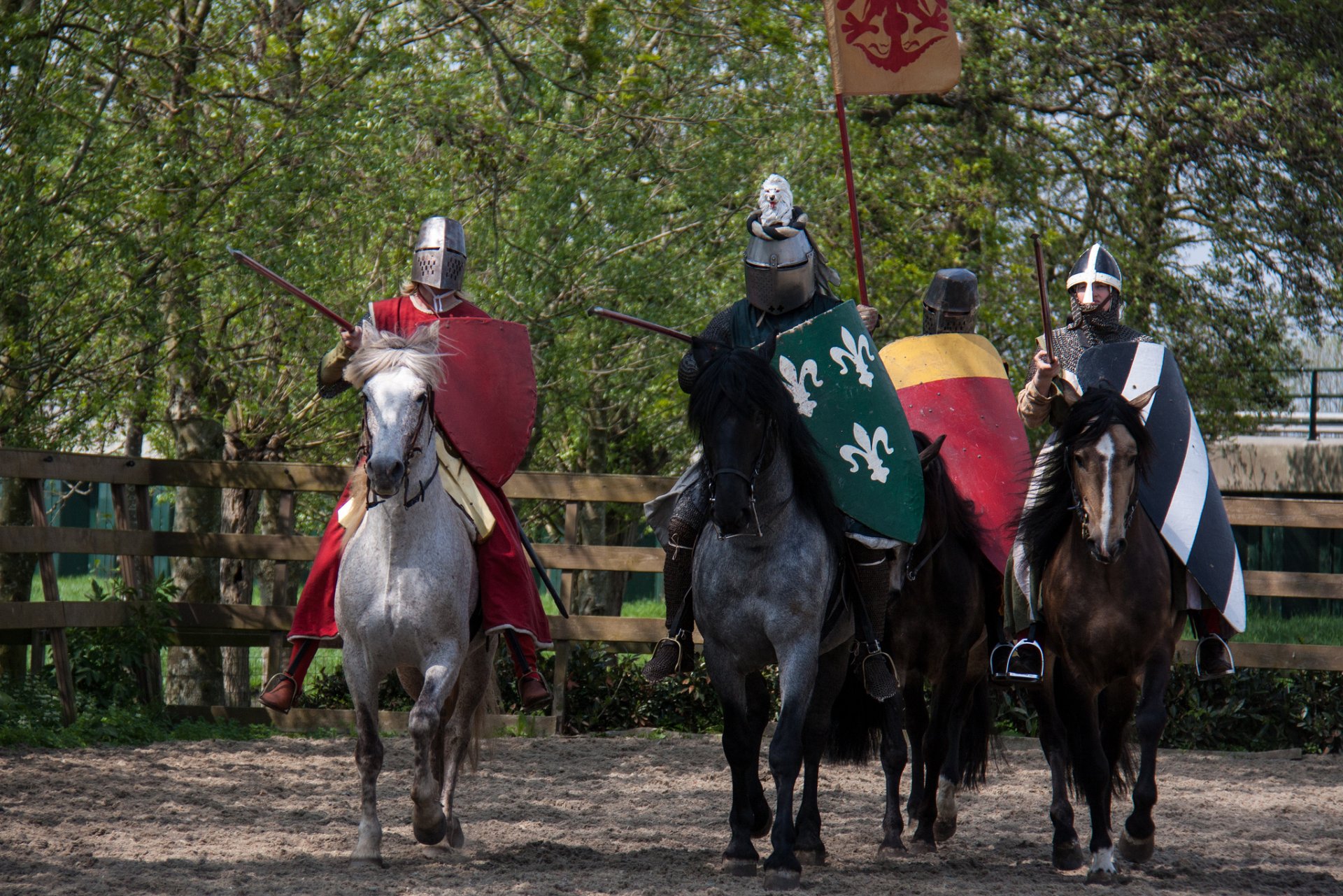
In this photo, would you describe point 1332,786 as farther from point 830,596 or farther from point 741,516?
point 741,516

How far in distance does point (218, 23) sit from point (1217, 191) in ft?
28.8

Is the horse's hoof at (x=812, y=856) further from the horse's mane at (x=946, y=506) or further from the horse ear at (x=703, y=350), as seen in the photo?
the horse ear at (x=703, y=350)

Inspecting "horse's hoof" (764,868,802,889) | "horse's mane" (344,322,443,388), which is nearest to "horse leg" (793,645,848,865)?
"horse's hoof" (764,868,802,889)

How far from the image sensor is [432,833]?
16.8 feet

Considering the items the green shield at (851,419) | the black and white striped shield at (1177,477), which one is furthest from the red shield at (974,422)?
the green shield at (851,419)

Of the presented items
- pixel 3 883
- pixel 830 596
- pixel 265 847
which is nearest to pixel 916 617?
pixel 830 596

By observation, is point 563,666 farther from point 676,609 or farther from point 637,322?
point 637,322

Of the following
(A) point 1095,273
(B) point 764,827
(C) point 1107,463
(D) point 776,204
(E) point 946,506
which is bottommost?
(B) point 764,827

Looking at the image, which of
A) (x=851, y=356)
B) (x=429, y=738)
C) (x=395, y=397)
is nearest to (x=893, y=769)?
(x=851, y=356)

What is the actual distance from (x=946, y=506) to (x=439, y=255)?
94.4 inches

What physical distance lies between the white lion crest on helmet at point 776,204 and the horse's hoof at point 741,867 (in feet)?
7.96

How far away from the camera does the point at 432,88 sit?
373 inches

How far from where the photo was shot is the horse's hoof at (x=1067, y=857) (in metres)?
5.31

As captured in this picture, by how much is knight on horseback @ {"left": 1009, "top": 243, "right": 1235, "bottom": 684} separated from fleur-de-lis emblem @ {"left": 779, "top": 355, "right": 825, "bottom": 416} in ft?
3.06
